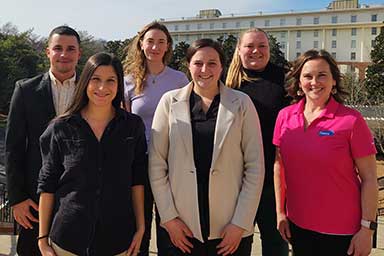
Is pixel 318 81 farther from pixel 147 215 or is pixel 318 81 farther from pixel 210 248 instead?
pixel 147 215

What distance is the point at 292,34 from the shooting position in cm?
7938

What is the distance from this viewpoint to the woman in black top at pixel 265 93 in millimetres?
3400

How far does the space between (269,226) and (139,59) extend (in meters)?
1.83

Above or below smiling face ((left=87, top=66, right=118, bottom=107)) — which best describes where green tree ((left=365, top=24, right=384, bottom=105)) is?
above

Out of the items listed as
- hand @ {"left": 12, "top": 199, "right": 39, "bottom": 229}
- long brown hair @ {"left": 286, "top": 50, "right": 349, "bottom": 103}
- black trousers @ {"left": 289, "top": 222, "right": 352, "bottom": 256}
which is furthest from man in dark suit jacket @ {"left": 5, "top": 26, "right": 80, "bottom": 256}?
black trousers @ {"left": 289, "top": 222, "right": 352, "bottom": 256}

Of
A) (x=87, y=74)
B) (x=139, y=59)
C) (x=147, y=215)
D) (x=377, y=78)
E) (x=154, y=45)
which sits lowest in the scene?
(x=147, y=215)

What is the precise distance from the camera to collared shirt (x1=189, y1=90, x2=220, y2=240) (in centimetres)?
272

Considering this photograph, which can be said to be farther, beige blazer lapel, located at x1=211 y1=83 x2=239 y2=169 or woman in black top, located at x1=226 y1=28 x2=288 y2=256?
woman in black top, located at x1=226 y1=28 x2=288 y2=256

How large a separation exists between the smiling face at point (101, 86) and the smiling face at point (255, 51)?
135 cm

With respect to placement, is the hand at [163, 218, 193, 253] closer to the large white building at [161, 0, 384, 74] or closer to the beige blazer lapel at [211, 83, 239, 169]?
the beige blazer lapel at [211, 83, 239, 169]

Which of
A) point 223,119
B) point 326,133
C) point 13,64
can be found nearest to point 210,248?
point 223,119

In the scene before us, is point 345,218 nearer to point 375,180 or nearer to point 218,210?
point 375,180

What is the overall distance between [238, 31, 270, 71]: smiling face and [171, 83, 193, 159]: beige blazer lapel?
2.91 ft

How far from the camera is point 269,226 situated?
349cm
